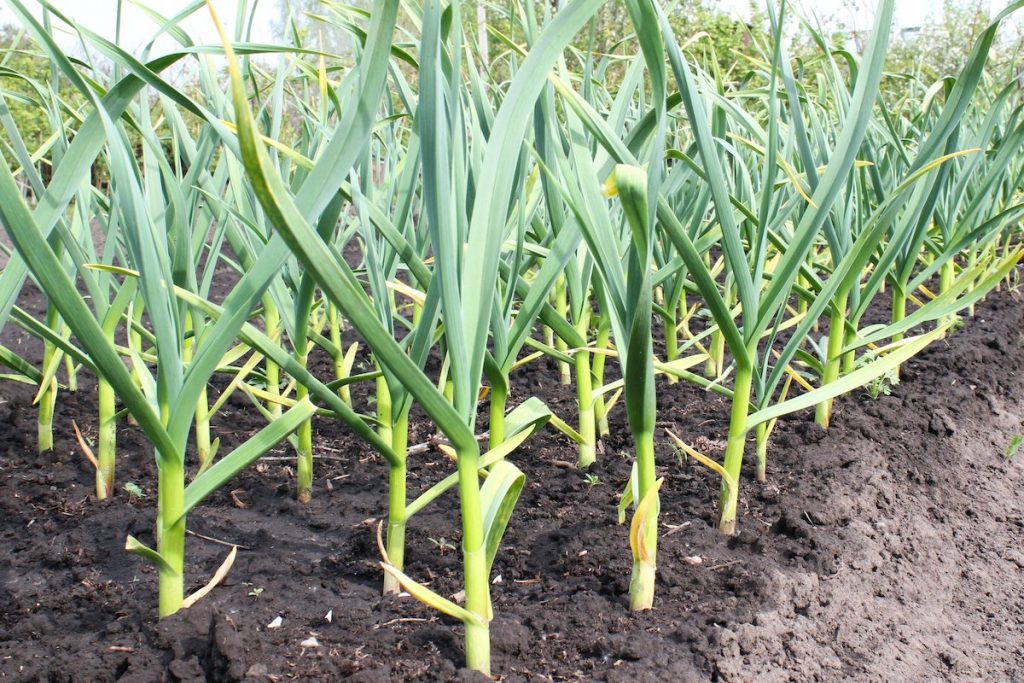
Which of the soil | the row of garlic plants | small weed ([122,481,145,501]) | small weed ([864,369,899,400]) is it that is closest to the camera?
the row of garlic plants

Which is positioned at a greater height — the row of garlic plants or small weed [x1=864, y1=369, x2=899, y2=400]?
the row of garlic plants

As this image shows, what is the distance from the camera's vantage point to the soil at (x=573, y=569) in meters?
0.99

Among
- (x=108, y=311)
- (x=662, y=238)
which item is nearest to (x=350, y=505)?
(x=108, y=311)

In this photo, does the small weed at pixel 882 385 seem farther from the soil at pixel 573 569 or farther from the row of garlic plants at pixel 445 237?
the row of garlic plants at pixel 445 237

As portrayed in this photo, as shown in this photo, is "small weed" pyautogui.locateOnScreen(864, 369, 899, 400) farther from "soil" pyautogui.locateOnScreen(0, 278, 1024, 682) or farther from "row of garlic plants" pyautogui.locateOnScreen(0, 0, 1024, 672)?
"row of garlic plants" pyautogui.locateOnScreen(0, 0, 1024, 672)

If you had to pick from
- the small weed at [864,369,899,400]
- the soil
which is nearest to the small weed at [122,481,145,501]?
the soil

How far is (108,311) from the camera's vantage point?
133 centimetres

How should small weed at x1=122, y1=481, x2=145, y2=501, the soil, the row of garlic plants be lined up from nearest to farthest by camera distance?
the row of garlic plants → the soil → small weed at x1=122, y1=481, x2=145, y2=501

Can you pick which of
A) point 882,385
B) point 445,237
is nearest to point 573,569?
point 445,237

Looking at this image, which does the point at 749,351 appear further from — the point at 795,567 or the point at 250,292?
the point at 250,292

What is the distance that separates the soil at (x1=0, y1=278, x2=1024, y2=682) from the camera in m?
0.99

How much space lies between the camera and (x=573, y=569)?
1.19 meters

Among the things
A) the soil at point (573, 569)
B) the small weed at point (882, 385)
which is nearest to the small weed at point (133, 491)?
the soil at point (573, 569)

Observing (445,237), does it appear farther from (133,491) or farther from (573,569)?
(133,491)
